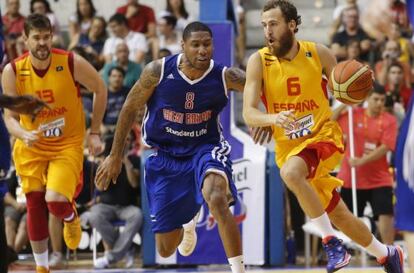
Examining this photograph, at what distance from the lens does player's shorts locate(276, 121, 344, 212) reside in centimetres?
730

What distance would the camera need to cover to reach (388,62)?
1237cm

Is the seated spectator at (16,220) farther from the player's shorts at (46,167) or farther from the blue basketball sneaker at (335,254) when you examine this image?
the blue basketball sneaker at (335,254)

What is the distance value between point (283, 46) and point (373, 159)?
3.57 m

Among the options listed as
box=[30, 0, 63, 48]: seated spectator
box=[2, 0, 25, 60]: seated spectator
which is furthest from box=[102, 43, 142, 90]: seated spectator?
box=[2, 0, 25, 60]: seated spectator

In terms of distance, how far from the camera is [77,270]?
10695mm

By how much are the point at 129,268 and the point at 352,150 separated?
2801 mm

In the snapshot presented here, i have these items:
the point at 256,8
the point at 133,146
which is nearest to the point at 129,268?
the point at 133,146

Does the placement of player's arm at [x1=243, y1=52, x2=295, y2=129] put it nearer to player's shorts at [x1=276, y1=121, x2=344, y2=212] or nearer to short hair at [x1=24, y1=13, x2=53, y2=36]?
player's shorts at [x1=276, y1=121, x2=344, y2=212]

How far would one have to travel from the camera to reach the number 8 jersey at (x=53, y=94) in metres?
8.52

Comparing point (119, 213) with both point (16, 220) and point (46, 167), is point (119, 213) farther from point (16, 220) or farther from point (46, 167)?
point (46, 167)

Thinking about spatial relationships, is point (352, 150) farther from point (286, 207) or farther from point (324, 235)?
point (324, 235)

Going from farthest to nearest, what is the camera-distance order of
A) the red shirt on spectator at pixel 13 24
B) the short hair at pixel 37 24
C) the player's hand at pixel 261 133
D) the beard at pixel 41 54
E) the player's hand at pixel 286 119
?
the red shirt on spectator at pixel 13 24 → the beard at pixel 41 54 → the short hair at pixel 37 24 → the player's hand at pixel 261 133 → the player's hand at pixel 286 119

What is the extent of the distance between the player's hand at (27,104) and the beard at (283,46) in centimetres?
239

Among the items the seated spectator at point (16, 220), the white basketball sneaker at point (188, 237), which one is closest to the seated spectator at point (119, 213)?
the seated spectator at point (16, 220)
